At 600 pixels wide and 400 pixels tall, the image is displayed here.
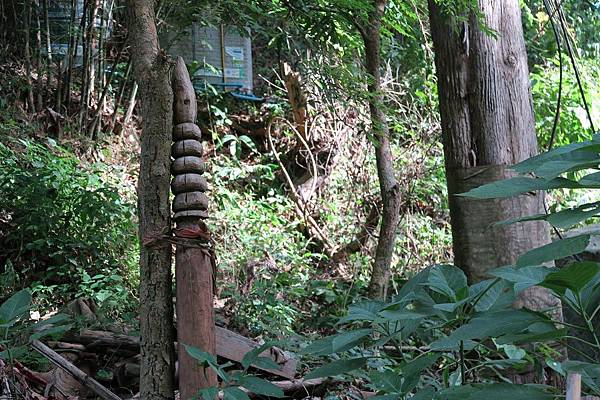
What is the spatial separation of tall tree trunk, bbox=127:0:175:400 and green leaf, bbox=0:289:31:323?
41cm

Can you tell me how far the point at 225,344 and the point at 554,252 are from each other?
175 centimetres

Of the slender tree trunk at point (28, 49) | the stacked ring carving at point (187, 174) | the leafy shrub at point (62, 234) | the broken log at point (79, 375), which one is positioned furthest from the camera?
the slender tree trunk at point (28, 49)

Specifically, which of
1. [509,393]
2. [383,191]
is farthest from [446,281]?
[383,191]

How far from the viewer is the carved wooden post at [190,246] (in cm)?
186

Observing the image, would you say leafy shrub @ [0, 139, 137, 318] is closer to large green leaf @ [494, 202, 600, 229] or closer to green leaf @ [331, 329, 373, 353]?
green leaf @ [331, 329, 373, 353]

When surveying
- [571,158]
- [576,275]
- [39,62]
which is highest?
[39,62]

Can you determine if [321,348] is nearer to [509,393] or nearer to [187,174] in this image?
[509,393]

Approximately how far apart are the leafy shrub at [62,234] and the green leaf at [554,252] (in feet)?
11.6

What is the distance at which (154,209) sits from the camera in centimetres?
190

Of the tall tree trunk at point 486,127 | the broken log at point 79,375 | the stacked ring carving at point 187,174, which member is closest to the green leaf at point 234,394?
the stacked ring carving at point 187,174

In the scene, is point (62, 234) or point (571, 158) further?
point (62, 234)

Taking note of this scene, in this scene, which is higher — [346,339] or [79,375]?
[346,339]

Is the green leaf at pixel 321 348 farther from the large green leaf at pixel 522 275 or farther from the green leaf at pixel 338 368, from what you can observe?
the large green leaf at pixel 522 275

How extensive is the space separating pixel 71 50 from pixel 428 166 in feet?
12.1
